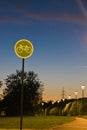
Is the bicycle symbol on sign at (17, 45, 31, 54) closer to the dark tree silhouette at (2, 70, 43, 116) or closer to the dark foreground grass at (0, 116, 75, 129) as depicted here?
the dark foreground grass at (0, 116, 75, 129)

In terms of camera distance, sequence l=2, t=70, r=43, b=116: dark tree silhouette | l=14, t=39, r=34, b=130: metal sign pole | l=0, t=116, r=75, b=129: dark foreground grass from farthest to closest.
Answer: l=2, t=70, r=43, b=116: dark tree silhouette < l=0, t=116, r=75, b=129: dark foreground grass < l=14, t=39, r=34, b=130: metal sign pole

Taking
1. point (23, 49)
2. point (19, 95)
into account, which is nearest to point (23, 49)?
point (23, 49)

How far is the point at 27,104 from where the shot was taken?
10612 centimetres

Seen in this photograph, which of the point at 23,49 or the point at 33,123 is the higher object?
the point at 23,49

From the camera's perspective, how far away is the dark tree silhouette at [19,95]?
105m

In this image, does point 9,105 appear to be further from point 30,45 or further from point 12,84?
point 30,45

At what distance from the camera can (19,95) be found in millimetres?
106125

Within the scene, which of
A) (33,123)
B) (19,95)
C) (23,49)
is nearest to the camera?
(23,49)

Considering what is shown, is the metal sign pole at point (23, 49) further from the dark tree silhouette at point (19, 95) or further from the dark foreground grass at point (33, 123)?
the dark tree silhouette at point (19, 95)

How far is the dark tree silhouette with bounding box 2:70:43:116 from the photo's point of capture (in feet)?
345

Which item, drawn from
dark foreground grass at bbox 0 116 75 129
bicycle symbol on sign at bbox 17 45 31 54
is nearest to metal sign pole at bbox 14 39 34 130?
bicycle symbol on sign at bbox 17 45 31 54

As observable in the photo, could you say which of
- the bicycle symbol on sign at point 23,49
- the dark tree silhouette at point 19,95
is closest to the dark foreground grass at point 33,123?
the bicycle symbol on sign at point 23,49

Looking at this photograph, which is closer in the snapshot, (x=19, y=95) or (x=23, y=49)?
(x=23, y=49)

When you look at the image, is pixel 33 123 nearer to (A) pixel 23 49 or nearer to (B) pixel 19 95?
(A) pixel 23 49
